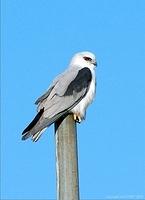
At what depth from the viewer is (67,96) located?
693 centimetres

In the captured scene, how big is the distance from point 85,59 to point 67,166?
14.3 ft

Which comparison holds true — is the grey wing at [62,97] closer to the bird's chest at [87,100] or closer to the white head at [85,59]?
the bird's chest at [87,100]

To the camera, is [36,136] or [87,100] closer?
[36,136]

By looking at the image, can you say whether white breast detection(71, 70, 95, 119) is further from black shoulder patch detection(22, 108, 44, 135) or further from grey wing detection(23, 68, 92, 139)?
black shoulder patch detection(22, 108, 44, 135)

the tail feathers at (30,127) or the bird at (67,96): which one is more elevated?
the bird at (67,96)

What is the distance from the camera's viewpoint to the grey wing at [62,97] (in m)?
5.73

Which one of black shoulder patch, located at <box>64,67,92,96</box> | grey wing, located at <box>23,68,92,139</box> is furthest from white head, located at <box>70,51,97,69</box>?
black shoulder patch, located at <box>64,67,92,96</box>

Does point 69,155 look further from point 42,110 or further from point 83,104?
point 83,104

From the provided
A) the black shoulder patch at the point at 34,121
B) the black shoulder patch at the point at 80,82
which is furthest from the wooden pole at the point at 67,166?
the black shoulder patch at the point at 80,82

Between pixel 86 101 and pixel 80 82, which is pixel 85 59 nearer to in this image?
pixel 80 82

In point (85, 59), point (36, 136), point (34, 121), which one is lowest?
point (36, 136)

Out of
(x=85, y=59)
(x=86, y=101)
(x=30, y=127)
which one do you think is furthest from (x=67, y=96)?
(x=85, y=59)

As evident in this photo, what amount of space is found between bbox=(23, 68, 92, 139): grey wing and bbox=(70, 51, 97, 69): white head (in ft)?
1.83

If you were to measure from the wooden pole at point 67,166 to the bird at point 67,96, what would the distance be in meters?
1.24
